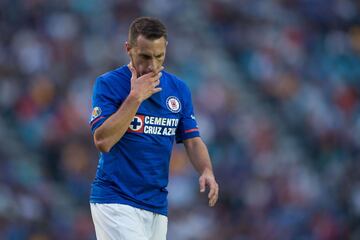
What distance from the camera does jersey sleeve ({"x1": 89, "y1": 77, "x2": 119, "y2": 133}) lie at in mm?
5562

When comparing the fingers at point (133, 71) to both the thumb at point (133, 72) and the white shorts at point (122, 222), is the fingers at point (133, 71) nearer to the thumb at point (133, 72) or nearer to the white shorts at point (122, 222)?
the thumb at point (133, 72)

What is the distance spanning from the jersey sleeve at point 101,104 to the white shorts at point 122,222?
1.61ft

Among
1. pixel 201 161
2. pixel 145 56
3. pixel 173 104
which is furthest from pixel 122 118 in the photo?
pixel 201 161

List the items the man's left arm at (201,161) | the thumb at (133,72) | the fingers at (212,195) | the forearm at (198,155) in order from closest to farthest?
the thumb at (133,72) < the fingers at (212,195) < the man's left arm at (201,161) < the forearm at (198,155)

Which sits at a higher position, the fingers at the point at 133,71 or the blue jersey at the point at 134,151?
the fingers at the point at 133,71

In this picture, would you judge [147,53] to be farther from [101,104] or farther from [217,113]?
[217,113]

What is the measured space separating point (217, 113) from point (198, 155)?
22.8 feet

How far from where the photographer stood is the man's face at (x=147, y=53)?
554 cm

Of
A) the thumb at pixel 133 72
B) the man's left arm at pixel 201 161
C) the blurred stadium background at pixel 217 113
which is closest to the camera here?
the thumb at pixel 133 72

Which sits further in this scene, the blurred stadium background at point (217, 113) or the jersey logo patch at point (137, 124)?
the blurred stadium background at point (217, 113)

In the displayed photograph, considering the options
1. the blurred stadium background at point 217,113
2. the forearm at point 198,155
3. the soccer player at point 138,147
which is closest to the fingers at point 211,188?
the soccer player at point 138,147

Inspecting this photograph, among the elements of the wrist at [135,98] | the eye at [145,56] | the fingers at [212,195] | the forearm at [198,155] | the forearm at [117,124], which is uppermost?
the eye at [145,56]

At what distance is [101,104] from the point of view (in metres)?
5.61

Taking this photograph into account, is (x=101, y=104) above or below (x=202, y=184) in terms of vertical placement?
above
